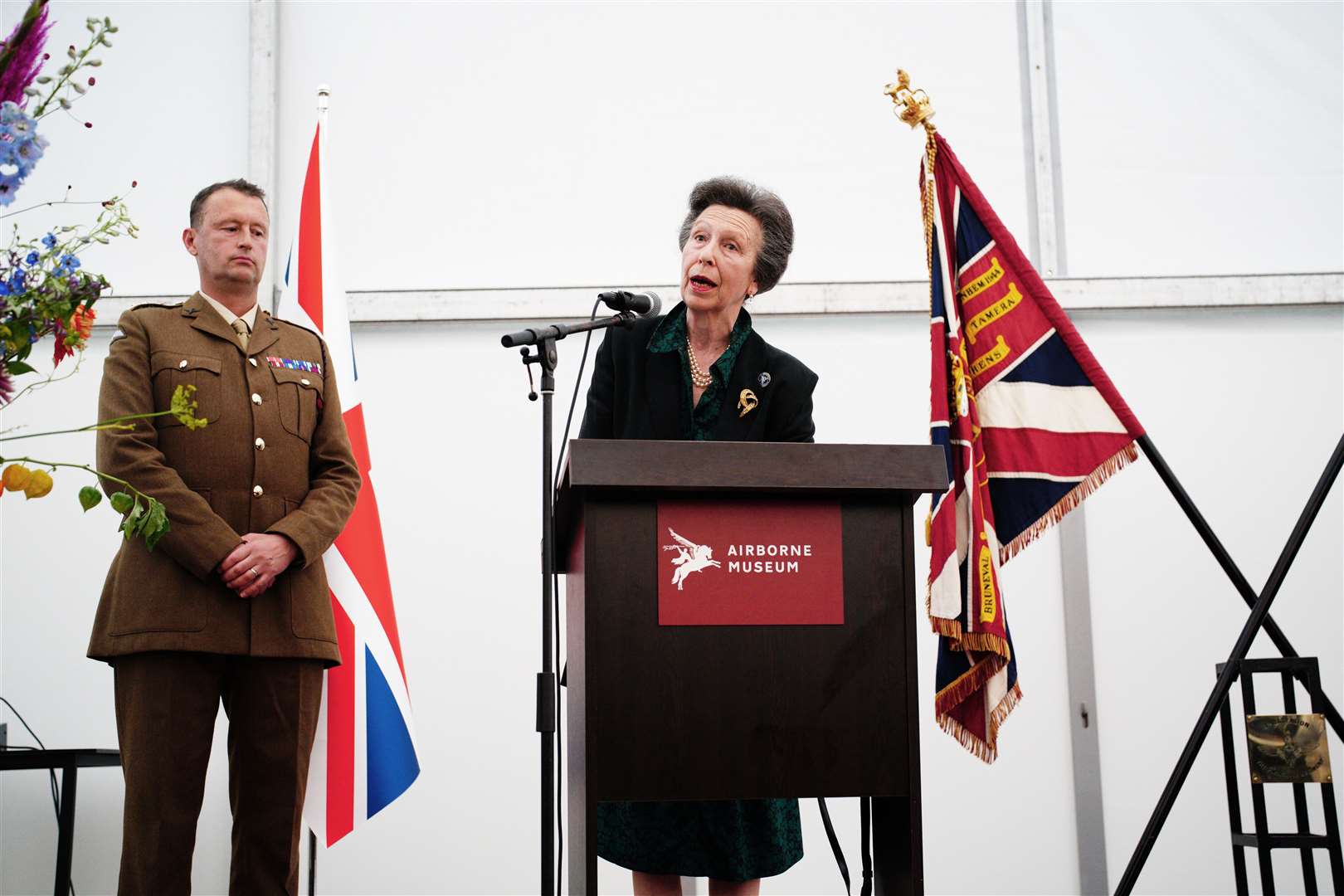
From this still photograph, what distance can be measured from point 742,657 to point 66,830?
242 cm

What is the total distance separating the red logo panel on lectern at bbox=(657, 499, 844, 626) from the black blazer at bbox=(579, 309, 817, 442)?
0.50 m

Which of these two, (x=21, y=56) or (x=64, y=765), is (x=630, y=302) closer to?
(x=21, y=56)

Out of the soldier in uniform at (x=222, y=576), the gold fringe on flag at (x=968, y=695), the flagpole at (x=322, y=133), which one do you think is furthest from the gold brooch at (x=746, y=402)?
the flagpole at (x=322, y=133)

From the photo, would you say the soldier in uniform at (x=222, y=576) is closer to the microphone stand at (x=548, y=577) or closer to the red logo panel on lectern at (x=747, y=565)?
the microphone stand at (x=548, y=577)

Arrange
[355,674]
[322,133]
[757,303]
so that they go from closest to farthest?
[355,674], [322,133], [757,303]

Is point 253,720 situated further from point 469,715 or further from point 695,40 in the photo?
point 695,40

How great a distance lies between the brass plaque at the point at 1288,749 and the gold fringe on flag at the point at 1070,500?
1.94 feet

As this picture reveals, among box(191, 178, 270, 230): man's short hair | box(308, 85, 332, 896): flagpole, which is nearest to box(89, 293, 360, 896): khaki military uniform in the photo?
box(191, 178, 270, 230): man's short hair

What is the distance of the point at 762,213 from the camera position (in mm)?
2309

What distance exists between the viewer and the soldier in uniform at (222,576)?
7.48ft

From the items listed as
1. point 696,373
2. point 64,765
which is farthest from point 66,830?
point 696,373

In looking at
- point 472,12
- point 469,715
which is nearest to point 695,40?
point 472,12

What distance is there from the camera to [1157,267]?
4004 mm

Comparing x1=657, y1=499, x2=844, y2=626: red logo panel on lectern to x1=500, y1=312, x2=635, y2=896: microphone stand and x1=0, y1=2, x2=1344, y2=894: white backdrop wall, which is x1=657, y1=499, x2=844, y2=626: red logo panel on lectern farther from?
x1=0, y1=2, x2=1344, y2=894: white backdrop wall
